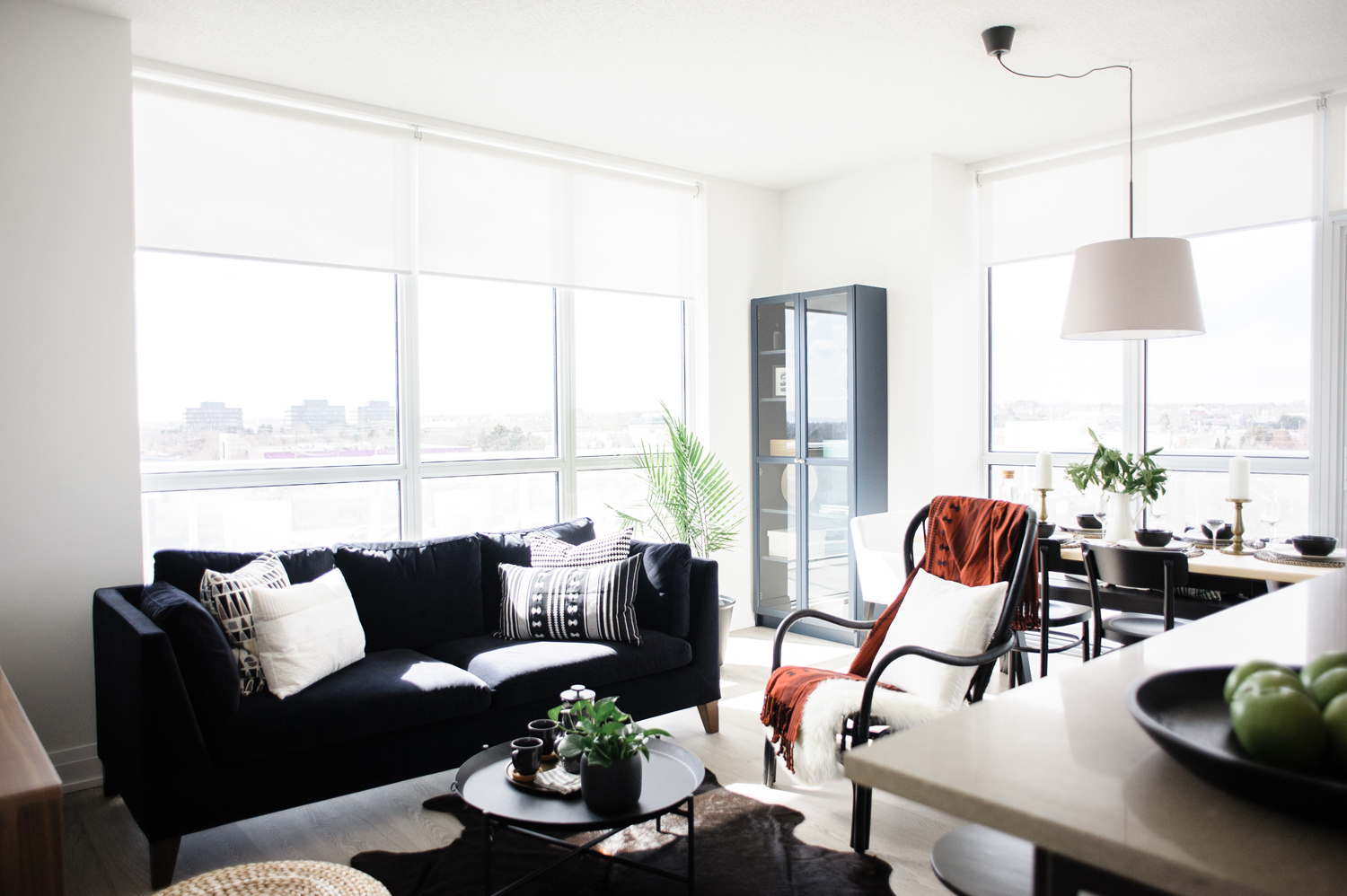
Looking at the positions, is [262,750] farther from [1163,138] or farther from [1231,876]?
[1163,138]

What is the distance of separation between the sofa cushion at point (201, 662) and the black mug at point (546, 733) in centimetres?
86

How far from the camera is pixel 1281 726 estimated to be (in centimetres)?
71

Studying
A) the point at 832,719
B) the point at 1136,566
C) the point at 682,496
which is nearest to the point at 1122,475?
the point at 1136,566

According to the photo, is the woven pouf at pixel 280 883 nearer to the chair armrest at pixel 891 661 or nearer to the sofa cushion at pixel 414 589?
the chair armrest at pixel 891 661

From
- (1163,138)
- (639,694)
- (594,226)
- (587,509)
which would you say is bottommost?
(639,694)

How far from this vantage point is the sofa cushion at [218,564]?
10.0 ft

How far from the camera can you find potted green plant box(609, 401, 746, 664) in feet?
15.7

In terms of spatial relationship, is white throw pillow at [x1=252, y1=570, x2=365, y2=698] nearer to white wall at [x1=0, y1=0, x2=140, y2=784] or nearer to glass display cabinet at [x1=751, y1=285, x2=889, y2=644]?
white wall at [x1=0, y1=0, x2=140, y2=784]

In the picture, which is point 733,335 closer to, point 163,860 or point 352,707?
point 352,707

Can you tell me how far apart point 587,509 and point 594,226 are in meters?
1.55

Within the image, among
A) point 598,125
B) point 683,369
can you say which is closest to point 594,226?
point 598,125

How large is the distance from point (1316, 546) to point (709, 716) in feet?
7.55

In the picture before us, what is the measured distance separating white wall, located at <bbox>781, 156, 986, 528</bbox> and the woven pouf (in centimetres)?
357

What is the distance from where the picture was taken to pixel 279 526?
388 centimetres
